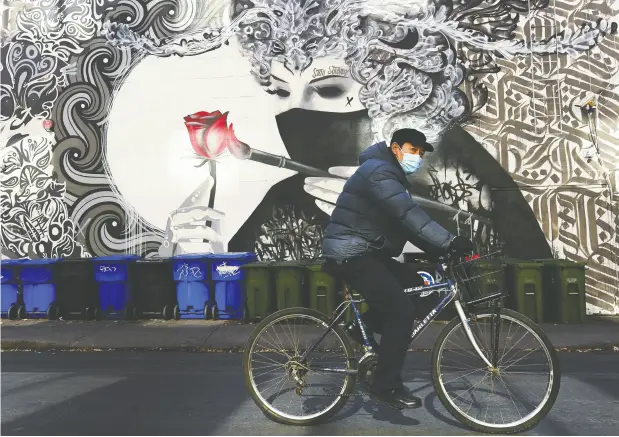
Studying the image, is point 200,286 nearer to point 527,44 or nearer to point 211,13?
point 211,13

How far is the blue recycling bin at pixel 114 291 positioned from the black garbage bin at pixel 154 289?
114 mm

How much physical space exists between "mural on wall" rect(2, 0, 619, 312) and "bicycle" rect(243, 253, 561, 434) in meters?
5.75

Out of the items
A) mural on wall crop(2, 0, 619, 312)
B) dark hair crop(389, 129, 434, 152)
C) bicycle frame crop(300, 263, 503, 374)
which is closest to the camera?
bicycle frame crop(300, 263, 503, 374)

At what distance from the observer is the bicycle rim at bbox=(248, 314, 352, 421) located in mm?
3396

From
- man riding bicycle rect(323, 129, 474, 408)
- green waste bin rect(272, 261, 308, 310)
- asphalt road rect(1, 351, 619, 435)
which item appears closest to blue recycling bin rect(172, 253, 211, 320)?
green waste bin rect(272, 261, 308, 310)

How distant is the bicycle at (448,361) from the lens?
3170 mm

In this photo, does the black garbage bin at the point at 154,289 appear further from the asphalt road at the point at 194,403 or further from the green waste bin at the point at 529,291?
the green waste bin at the point at 529,291

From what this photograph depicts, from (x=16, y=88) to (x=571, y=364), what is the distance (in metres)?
11.1

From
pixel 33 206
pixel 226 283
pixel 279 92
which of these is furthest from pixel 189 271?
pixel 33 206

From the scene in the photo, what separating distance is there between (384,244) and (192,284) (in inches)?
219

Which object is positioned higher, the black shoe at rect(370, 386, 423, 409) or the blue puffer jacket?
the blue puffer jacket

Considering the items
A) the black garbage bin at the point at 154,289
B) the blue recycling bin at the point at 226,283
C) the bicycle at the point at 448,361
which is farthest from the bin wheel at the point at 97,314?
the bicycle at the point at 448,361

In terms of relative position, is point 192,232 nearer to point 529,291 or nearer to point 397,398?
point 529,291

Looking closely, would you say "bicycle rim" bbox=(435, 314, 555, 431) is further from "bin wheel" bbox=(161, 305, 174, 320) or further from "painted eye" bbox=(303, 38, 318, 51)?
"painted eye" bbox=(303, 38, 318, 51)
